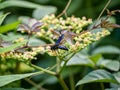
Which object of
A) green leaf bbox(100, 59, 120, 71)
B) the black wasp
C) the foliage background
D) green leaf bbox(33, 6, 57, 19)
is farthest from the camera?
the foliage background

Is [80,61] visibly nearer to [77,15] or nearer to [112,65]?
[112,65]

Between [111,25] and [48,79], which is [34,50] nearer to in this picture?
[111,25]

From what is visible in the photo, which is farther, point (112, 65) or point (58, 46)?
point (112, 65)

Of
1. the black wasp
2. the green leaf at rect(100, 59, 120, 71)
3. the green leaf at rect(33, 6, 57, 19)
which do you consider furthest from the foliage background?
the black wasp

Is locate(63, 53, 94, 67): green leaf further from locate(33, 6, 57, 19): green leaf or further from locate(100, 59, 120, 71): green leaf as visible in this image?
locate(33, 6, 57, 19): green leaf

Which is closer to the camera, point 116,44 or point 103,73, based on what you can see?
point 103,73

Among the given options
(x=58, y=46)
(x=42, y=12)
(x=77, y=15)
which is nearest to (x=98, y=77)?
(x=58, y=46)

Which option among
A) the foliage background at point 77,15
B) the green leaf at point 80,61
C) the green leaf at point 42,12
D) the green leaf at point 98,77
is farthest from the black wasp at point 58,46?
the foliage background at point 77,15

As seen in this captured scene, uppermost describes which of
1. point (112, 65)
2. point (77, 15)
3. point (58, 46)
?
point (58, 46)

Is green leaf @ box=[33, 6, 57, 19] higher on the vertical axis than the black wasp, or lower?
lower

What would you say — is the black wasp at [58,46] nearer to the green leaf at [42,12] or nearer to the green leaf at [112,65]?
the green leaf at [112,65]

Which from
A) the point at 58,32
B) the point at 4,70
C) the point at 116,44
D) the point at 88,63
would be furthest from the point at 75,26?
the point at 116,44
